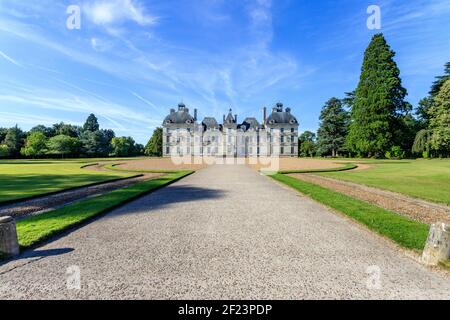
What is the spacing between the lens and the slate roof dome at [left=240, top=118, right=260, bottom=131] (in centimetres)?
7325

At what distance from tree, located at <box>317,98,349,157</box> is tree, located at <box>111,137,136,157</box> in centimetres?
6152

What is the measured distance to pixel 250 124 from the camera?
242ft

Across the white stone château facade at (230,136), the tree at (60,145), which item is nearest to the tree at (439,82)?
the white stone château facade at (230,136)

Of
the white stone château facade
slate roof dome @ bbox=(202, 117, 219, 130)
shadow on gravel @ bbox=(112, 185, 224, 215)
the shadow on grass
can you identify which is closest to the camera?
shadow on gravel @ bbox=(112, 185, 224, 215)

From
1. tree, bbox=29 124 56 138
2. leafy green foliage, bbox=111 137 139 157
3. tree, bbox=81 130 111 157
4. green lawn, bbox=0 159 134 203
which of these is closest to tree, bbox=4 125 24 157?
tree, bbox=29 124 56 138

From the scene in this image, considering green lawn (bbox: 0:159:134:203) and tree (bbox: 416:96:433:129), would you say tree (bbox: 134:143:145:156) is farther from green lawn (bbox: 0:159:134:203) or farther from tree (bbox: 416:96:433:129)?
tree (bbox: 416:96:433:129)

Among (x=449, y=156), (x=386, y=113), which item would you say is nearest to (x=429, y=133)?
(x=386, y=113)

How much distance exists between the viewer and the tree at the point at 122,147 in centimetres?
7612

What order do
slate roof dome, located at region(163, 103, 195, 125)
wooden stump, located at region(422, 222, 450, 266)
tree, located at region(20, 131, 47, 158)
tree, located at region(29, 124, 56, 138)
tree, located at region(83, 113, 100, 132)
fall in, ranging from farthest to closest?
tree, located at region(83, 113, 100, 132)
tree, located at region(29, 124, 56, 138)
slate roof dome, located at region(163, 103, 195, 125)
tree, located at region(20, 131, 47, 158)
wooden stump, located at region(422, 222, 450, 266)

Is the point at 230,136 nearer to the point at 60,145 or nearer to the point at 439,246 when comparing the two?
the point at 60,145

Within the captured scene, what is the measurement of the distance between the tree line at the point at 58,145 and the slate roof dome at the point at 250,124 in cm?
3026

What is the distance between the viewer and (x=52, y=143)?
208ft
